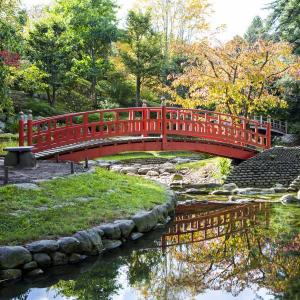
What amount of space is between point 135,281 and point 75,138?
896 centimetres

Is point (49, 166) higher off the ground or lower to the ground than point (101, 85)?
lower

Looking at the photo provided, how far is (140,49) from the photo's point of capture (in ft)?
102

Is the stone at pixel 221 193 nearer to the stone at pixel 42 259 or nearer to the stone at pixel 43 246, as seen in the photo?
the stone at pixel 43 246

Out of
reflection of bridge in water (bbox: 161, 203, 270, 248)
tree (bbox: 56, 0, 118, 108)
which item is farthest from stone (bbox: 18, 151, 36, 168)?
tree (bbox: 56, 0, 118, 108)

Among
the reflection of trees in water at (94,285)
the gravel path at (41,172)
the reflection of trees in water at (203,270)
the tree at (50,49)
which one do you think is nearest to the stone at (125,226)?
the reflection of trees in water at (203,270)

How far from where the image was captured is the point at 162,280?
7.08 meters

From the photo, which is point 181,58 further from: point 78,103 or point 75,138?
point 75,138

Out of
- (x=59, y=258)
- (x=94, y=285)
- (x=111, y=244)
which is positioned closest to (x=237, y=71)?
(x=111, y=244)

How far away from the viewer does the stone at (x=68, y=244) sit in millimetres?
7426

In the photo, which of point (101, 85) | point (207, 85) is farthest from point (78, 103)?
point (207, 85)

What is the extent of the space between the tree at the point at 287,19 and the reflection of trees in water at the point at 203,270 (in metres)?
19.9

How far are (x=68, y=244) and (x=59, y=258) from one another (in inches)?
10.3

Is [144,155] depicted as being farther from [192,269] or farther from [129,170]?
[192,269]

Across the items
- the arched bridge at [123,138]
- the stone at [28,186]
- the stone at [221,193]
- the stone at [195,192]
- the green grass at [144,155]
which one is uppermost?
the arched bridge at [123,138]
